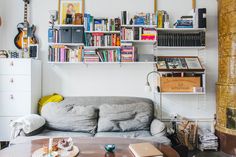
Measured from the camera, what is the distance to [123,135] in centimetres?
287

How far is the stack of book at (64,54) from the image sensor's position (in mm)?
3363

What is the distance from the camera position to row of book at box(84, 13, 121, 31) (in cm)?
332

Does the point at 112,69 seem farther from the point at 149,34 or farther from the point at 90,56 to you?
the point at 149,34

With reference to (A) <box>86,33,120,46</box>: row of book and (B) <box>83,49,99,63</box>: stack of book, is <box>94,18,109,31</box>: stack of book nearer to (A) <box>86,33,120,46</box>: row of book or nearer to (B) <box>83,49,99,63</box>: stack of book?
(A) <box>86,33,120,46</box>: row of book

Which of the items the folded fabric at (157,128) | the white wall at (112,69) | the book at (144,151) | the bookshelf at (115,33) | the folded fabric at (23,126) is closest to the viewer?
the book at (144,151)

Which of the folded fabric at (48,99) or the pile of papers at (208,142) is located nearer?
the pile of papers at (208,142)

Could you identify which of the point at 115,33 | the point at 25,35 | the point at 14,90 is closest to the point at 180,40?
the point at 115,33

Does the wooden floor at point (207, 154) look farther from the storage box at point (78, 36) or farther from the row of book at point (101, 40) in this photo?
the storage box at point (78, 36)

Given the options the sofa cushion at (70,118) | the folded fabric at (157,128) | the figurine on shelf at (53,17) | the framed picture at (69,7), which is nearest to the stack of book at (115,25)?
the framed picture at (69,7)

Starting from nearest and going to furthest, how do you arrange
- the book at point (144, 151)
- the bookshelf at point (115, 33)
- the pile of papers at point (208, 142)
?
the book at point (144, 151) → the pile of papers at point (208, 142) → the bookshelf at point (115, 33)

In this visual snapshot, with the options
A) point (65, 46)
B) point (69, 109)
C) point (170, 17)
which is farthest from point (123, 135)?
point (170, 17)

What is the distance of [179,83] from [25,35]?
258 cm

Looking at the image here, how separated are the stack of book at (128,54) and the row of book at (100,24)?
13.6 inches

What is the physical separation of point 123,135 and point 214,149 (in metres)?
1.47
